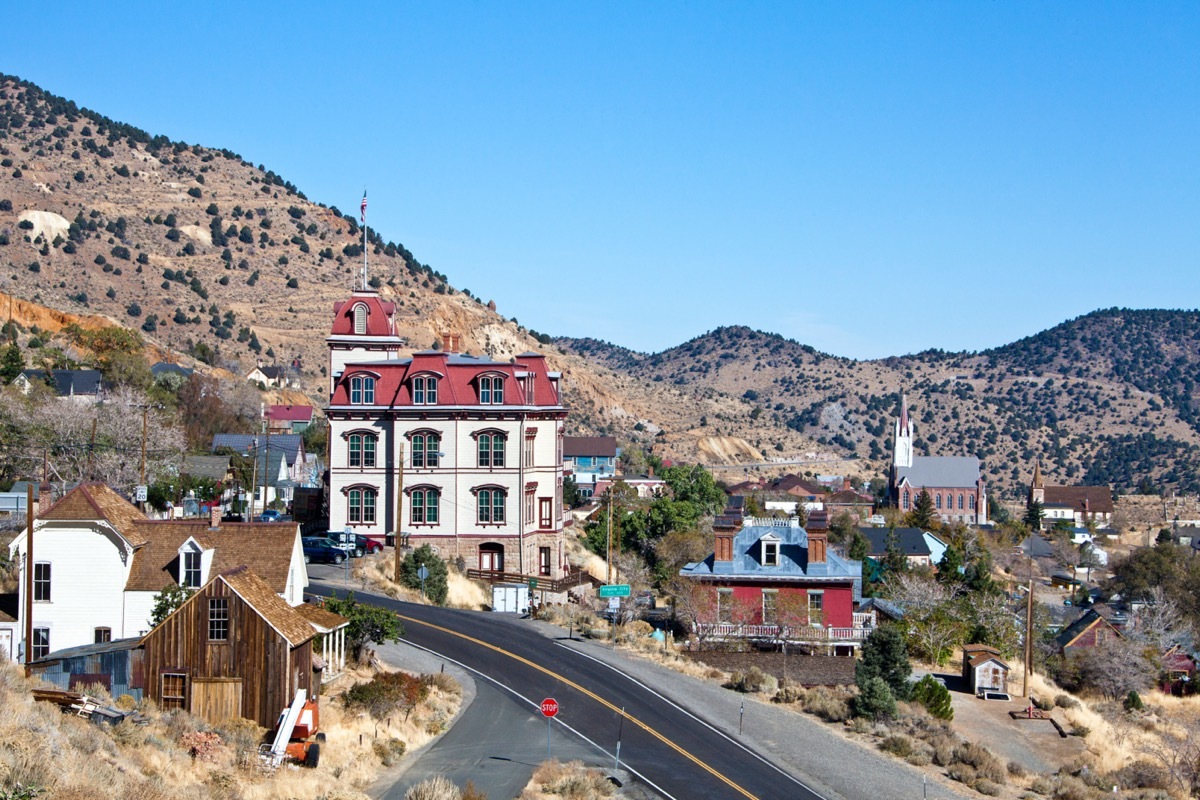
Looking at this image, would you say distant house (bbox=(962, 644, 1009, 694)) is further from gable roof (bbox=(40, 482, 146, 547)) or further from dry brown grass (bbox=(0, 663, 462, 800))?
gable roof (bbox=(40, 482, 146, 547))

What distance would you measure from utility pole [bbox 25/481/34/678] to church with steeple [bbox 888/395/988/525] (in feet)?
410

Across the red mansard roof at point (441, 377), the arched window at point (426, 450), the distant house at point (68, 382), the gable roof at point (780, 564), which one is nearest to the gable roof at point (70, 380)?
the distant house at point (68, 382)

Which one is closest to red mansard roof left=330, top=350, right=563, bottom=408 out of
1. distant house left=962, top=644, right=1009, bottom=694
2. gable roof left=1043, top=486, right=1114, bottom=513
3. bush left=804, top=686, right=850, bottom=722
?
bush left=804, top=686, right=850, bottom=722

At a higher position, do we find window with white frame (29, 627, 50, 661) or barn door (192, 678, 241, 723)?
window with white frame (29, 627, 50, 661)

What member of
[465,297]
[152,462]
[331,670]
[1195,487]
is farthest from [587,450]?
[1195,487]

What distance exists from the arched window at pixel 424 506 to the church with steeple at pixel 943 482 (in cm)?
9875

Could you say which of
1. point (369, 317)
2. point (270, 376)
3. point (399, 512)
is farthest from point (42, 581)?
point (270, 376)

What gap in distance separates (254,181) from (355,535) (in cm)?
12003

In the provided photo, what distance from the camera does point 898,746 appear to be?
127ft

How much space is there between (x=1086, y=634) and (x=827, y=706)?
3074 cm

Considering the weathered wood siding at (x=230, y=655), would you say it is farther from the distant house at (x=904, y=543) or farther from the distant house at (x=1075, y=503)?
the distant house at (x=1075, y=503)

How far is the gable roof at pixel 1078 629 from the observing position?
6706cm

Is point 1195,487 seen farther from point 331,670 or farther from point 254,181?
point 331,670

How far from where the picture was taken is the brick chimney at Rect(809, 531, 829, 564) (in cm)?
5194
